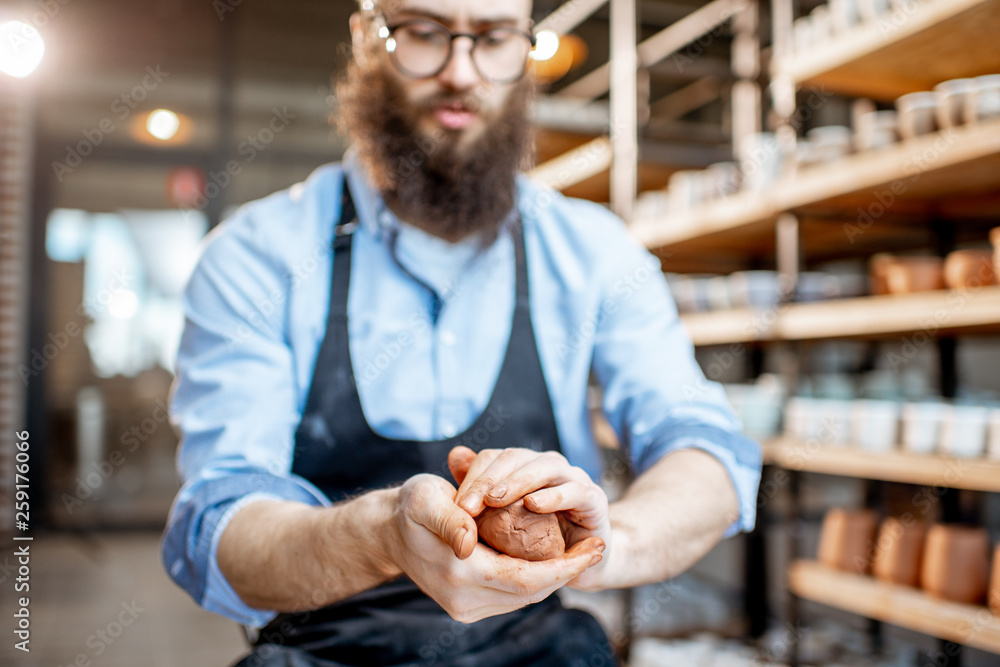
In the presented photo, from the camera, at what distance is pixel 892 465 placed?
1.73 metres

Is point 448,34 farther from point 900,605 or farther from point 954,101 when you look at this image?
point 900,605

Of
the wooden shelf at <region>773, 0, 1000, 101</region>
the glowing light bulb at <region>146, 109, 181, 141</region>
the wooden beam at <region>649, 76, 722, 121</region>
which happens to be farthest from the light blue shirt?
the glowing light bulb at <region>146, 109, 181, 141</region>

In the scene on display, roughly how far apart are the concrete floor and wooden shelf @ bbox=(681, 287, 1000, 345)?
1.95m

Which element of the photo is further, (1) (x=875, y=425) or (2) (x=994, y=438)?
(1) (x=875, y=425)

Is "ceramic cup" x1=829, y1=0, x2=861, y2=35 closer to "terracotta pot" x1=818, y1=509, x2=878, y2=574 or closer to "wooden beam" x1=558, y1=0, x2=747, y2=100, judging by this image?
"wooden beam" x1=558, y1=0, x2=747, y2=100

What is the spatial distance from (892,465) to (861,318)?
0.36m

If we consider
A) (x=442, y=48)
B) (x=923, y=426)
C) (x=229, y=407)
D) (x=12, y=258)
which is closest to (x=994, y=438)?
(x=923, y=426)

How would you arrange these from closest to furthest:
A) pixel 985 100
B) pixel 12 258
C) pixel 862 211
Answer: pixel 985 100, pixel 862 211, pixel 12 258

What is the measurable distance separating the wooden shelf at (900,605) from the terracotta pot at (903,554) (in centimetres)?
2

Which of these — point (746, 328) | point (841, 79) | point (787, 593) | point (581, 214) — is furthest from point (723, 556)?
point (581, 214)

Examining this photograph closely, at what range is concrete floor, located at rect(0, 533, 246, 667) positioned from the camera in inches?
97.0

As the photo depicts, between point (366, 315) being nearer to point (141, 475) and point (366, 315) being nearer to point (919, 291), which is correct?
point (919, 291)


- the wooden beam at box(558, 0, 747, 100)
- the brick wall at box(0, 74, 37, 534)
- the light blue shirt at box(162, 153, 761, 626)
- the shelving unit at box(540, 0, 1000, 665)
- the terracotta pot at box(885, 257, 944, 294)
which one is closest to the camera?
the light blue shirt at box(162, 153, 761, 626)

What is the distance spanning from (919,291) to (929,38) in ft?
1.93
